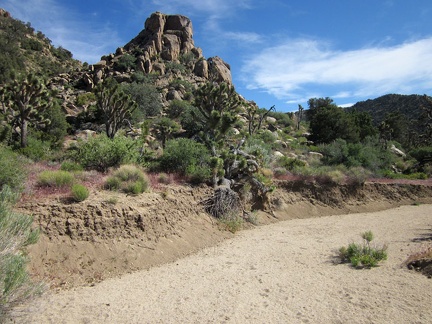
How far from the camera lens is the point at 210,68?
61062mm

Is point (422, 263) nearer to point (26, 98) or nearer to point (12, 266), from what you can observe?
point (12, 266)

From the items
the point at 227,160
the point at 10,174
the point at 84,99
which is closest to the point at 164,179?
the point at 227,160

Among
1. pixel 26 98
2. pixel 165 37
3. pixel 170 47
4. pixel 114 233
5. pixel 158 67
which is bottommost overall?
pixel 114 233

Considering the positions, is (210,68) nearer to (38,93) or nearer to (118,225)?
(38,93)

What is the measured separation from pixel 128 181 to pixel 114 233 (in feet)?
9.76

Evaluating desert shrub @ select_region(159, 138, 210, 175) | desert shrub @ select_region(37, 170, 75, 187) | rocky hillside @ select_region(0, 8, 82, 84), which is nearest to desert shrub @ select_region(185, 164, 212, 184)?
desert shrub @ select_region(159, 138, 210, 175)

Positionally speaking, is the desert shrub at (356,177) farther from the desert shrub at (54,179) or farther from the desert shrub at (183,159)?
the desert shrub at (54,179)

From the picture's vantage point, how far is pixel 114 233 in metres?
9.80

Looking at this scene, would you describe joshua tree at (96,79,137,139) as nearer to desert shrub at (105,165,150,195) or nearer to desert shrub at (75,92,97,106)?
desert shrub at (105,165,150,195)

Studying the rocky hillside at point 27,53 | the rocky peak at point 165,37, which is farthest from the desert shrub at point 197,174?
the rocky peak at point 165,37

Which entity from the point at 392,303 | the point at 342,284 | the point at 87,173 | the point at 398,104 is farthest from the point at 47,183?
the point at 398,104

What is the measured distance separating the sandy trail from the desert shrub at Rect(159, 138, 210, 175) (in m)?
5.28

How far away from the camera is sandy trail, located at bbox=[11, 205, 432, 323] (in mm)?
6332

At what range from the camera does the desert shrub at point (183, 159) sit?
15.7 meters
